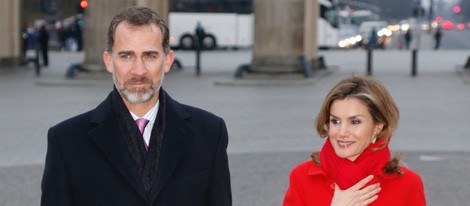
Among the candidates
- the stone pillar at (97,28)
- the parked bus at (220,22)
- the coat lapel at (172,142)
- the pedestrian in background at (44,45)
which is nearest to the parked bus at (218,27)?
the parked bus at (220,22)

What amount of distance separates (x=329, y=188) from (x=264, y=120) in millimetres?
13504

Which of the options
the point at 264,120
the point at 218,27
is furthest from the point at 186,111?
the point at 218,27

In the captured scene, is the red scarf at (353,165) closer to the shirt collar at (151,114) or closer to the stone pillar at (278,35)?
the shirt collar at (151,114)

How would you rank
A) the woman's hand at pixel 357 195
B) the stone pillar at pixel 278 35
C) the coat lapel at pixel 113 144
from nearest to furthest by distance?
the coat lapel at pixel 113 144 → the woman's hand at pixel 357 195 → the stone pillar at pixel 278 35

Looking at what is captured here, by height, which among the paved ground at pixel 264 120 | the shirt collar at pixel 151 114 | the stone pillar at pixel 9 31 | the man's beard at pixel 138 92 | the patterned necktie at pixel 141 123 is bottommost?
the paved ground at pixel 264 120

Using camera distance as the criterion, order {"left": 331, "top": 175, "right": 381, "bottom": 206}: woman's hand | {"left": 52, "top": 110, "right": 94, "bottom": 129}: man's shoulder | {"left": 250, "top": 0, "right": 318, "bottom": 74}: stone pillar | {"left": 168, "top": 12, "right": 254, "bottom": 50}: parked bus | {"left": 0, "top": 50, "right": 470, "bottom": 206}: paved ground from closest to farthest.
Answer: {"left": 52, "top": 110, "right": 94, "bottom": 129}: man's shoulder
{"left": 331, "top": 175, "right": 381, "bottom": 206}: woman's hand
{"left": 0, "top": 50, "right": 470, "bottom": 206}: paved ground
{"left": 250, "top": 0, "right": 318, "bottom": 74}: stone pillar
{"left": 168, "top": 12, "right": 254, "bottom": 50}: parked bus

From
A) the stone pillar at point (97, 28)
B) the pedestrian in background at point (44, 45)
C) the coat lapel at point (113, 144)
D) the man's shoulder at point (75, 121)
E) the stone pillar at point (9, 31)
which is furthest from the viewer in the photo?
the pedestrian in background at point (44, 45)

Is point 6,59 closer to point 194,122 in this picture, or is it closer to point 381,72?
point 381,72

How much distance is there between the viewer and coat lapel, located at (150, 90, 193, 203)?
14.0 feet

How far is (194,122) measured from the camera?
445cm

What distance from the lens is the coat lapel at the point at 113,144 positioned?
423cm

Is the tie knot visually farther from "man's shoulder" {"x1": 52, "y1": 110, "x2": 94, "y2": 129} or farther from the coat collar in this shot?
"man's shoulder" {"x1": 52, "y1": 110, "x2": 94, "y2": 129}

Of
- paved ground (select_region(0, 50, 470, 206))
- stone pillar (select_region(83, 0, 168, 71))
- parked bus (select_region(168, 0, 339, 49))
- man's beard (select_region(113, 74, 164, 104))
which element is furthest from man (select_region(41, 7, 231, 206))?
parked bus (select_region(168, 0, 339, 49))

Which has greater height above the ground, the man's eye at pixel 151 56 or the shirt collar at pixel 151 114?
the man's eye at pixel 151 56
